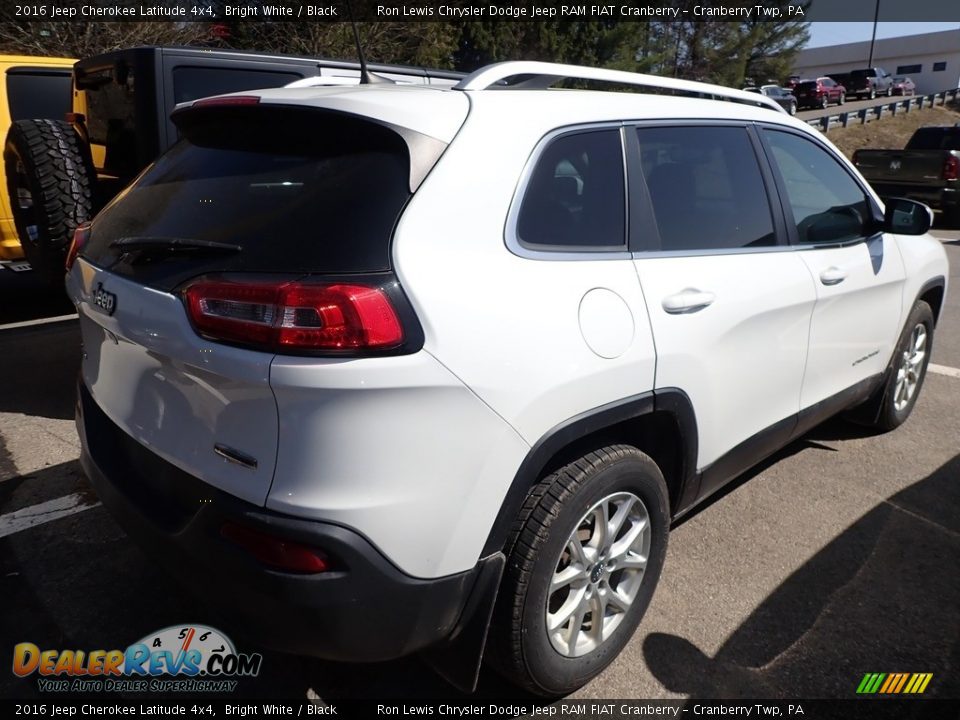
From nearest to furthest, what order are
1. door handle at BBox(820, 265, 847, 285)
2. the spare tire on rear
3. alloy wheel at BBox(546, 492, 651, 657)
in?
1. alloy wheel at BBox(546, 492, 651, 657)
2. door handle at BBox(820, 265, 847, 285)
3. the spare tire on rear

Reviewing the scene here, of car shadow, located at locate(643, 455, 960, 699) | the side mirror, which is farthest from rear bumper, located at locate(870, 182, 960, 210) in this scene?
car shadow, located at locate(643, 455, 960, 699)

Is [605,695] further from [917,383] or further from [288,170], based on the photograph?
[917,383]

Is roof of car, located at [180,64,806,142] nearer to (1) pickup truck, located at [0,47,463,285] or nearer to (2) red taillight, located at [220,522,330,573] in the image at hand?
(2) red taillight, located at [220,522,330,573]

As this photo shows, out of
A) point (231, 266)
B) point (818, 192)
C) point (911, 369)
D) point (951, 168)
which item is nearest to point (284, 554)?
point (231, 266)

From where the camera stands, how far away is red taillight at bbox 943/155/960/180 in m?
12.8

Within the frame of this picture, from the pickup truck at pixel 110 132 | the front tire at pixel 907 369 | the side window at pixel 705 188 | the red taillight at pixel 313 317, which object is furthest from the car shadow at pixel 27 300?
the front tire at pixel 907 369

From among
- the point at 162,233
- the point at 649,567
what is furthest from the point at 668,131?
the point at 162,233

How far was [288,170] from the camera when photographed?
201 cm

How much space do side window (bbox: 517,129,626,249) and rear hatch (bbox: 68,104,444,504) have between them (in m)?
0.43

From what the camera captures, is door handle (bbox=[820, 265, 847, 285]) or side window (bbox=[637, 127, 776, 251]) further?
door handle (bbox=[820, 265, 847, 285])

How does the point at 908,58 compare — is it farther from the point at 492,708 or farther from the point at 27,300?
the point at 492,708

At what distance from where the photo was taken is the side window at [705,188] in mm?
2553

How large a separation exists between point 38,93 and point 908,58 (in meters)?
71.4

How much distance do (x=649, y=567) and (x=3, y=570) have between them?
98.2 inches
